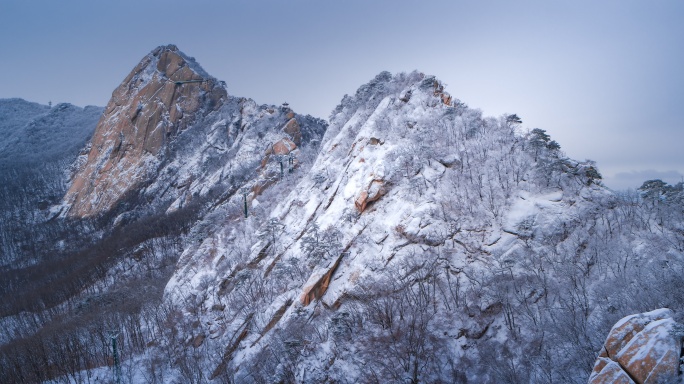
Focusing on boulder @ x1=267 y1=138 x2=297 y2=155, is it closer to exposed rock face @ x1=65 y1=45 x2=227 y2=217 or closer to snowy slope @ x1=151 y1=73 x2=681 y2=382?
snowy slope @ x1=151 y1=73 x2=681 y2=382

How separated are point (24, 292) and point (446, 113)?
8680 centimetres

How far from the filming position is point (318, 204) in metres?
32.9

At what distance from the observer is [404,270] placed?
23.1 m

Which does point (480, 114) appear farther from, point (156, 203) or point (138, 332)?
point (156, 203)

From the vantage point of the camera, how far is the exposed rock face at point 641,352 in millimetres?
8898

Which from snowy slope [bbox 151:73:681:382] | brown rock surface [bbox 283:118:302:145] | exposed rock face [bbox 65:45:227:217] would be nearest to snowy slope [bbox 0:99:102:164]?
exposed rock face [bbox 65:45:227:217]

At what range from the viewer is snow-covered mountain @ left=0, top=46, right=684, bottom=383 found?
18203mm

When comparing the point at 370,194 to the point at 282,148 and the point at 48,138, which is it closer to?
the point at 282,148

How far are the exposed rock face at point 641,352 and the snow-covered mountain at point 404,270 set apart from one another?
609 centimetres

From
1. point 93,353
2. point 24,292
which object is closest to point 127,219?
point 24,292

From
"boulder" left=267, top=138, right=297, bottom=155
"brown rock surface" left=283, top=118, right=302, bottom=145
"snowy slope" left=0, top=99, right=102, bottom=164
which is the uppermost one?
"snowy slope" left=0, top=99, right=102, bottom=164

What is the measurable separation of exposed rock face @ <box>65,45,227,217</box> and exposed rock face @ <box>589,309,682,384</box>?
363 ft

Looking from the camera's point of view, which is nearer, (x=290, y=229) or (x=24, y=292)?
(x=290, y=229)

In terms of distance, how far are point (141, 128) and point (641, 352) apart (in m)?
122
